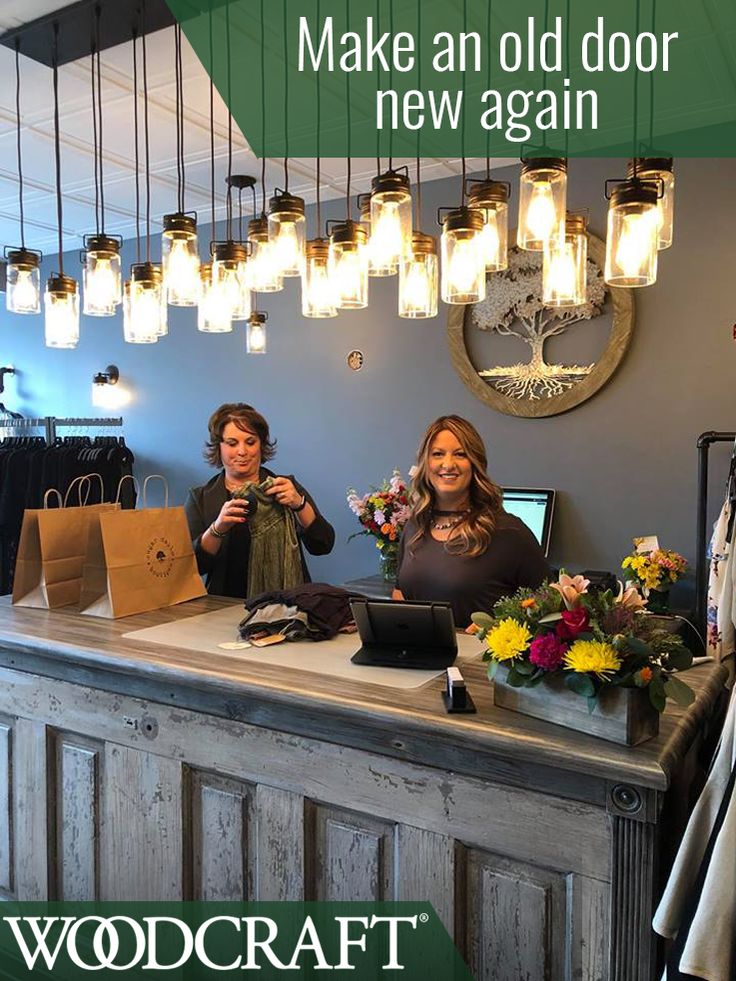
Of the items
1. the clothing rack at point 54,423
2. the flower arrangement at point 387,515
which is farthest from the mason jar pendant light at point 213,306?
the clothing rack at point 54,423

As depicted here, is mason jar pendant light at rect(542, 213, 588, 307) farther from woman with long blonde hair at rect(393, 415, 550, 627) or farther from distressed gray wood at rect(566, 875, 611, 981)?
distressed gray wood at rect(566, 875, 611, 981)

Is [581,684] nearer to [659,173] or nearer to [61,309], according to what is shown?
[659,173]

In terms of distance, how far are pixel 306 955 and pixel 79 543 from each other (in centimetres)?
135

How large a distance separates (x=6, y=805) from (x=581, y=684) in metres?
1.70

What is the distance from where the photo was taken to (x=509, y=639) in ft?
4.69

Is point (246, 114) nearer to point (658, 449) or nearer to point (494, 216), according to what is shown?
point (494, 216)

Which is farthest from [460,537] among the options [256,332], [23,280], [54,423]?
[54,423]

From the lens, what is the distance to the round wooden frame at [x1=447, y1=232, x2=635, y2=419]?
12.2 feet

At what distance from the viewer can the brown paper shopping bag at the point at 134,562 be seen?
227 cm

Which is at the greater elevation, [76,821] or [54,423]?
[54,423]

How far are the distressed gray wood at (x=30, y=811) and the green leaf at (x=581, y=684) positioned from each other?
4.80ft

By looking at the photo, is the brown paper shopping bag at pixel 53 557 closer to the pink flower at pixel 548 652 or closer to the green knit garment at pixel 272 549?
the green knit garment at pixel 272 549

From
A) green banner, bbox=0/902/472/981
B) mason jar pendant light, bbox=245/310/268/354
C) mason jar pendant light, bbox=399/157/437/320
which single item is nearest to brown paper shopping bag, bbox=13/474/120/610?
green banner, bbox=0/902/472/981

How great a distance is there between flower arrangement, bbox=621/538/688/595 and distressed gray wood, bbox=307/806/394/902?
213 cm
